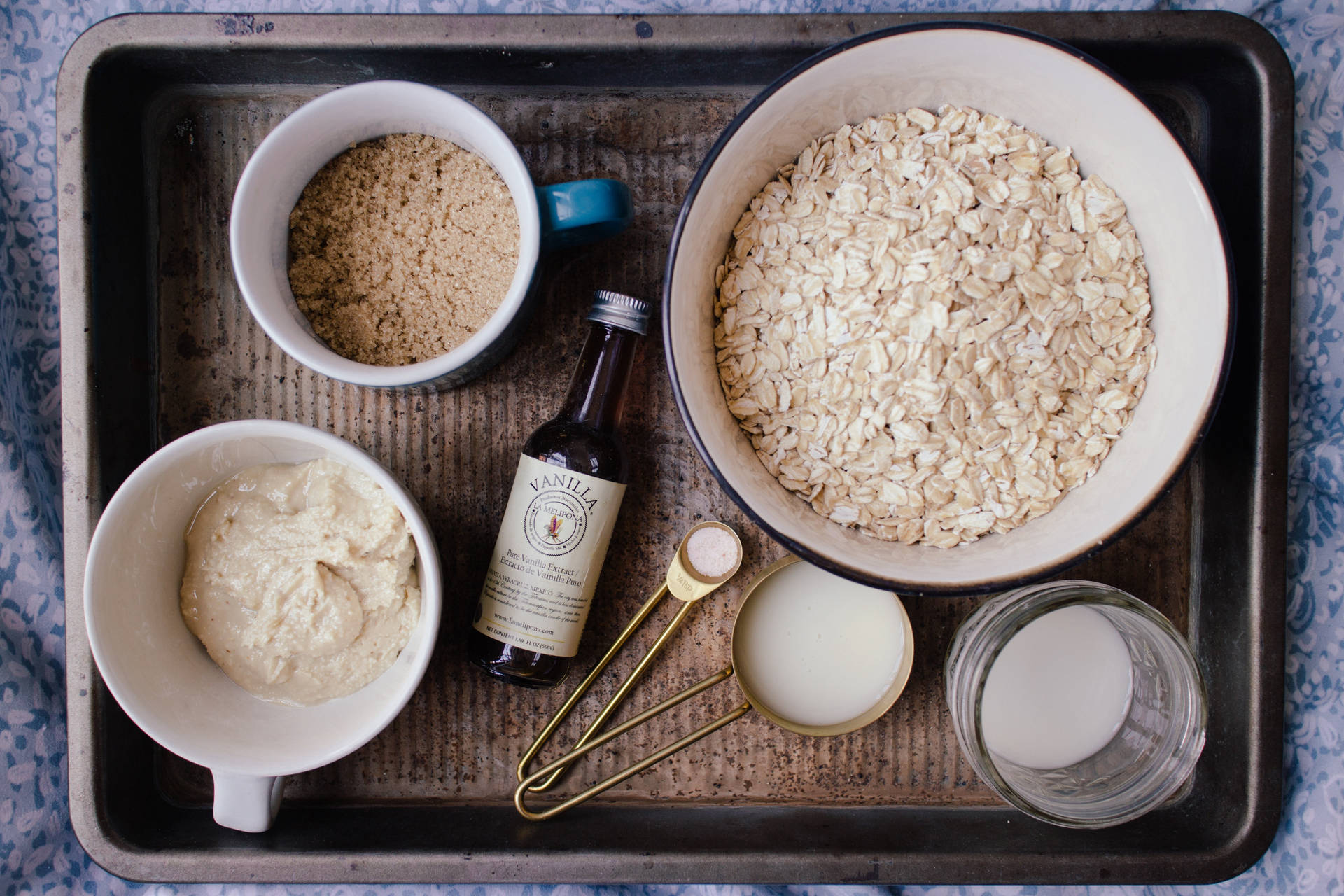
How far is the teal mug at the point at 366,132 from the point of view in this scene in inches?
26.3

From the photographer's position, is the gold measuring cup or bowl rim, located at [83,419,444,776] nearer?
bowl rim, located at [83,419,444,776]

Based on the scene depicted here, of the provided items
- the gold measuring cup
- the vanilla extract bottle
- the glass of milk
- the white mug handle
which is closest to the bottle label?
the vanilla extract bottle

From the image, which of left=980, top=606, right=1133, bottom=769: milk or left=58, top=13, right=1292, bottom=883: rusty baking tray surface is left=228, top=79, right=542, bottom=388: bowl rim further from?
left=980, top=606, right=1133, bottom=769: milk

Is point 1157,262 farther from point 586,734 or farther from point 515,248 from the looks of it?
point 586,734

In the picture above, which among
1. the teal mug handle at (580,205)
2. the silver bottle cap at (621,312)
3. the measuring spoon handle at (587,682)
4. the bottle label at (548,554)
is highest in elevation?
the teal mug handle at (580,205)

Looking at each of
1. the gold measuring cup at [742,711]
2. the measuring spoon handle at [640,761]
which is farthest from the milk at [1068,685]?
the measuring spoon handle at [640,761]

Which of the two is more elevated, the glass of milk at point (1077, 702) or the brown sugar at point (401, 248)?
the brown sugar at point (401, 248)

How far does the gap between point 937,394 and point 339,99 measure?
1.73ft

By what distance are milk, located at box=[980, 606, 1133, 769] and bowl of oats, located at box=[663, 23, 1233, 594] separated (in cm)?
16

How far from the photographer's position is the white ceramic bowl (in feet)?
2.22

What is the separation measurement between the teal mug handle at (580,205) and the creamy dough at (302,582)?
26cm

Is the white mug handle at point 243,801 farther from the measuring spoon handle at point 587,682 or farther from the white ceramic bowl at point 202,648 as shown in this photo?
the measuring spoon handle at point 587,682

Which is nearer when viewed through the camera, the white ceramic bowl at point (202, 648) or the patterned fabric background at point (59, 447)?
the white ceramic bowl at point (202, 648)

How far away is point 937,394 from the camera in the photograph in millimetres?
653
